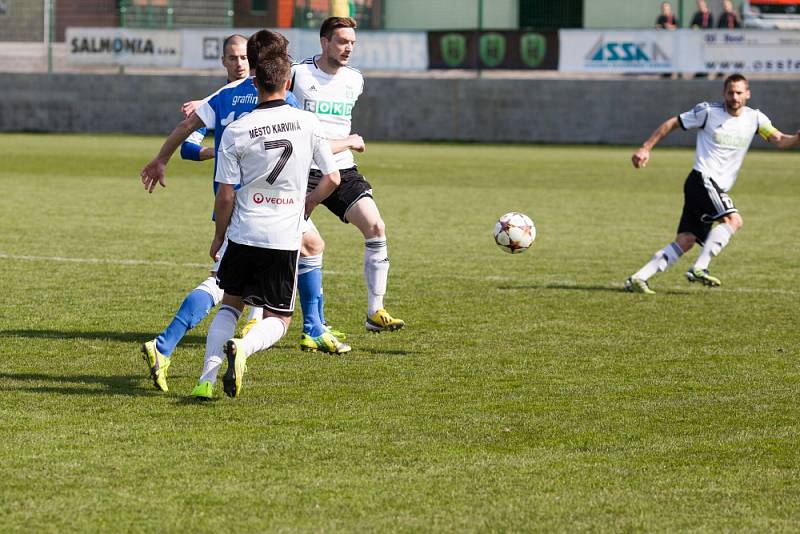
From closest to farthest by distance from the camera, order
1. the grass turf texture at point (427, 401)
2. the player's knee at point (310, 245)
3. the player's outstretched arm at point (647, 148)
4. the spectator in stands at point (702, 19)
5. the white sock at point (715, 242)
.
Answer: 1. the grass turf texture at point (427, 401)
2. the player's knee at point (310, 245)
3. the player's outstretched arm at point (647, 148)
4. the white sock at point (715, 242)
5. the spectator in stands at point (702, 19)

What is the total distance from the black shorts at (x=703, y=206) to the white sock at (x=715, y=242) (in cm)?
6

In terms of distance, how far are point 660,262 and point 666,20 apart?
22.6 m

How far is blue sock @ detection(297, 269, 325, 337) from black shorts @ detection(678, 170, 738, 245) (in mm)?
4758

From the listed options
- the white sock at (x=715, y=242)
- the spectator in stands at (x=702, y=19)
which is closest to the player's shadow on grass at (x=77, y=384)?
the white sock at (x=715, y=242)

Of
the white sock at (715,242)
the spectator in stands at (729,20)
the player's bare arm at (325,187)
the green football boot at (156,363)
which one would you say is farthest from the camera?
the spectator in stands at (729,20)

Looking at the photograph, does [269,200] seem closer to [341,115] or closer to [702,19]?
[341,115]

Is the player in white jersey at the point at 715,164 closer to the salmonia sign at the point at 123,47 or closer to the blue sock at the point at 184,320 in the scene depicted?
the blue sock at the point at 184,320

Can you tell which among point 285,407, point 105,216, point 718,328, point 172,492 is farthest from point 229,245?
point 105,216

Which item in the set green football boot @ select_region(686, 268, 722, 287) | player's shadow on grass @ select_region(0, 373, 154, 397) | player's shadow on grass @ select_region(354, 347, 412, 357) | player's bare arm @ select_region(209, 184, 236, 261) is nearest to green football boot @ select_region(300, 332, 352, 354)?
player's shadow on grass @ select_region(354, 347, 412, 357)

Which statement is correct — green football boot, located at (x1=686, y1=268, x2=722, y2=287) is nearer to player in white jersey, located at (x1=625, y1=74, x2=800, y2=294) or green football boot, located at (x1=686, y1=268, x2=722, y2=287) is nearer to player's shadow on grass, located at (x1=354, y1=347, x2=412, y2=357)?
player in white jersey, located at (x1=625, y1=74, x2=800, y2=294)

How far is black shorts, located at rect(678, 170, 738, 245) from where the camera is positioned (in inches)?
452

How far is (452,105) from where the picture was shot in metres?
34.8

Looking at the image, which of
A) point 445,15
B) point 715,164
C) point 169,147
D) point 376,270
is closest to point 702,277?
point 715,164

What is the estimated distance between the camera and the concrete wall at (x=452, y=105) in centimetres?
3294
